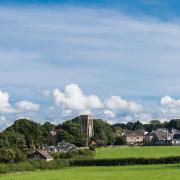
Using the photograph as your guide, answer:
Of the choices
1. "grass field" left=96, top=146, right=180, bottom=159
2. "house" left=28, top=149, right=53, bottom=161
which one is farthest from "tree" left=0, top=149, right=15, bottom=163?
"grass field" left=96, top=146, right=180, bottom=159

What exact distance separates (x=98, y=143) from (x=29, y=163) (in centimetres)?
9857

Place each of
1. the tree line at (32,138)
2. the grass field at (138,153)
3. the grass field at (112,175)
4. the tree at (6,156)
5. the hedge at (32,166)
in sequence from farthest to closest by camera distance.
→ the grass field at (138,153), the tree line at (32,138), the tree at (6,156), the hedge at (32,166), the grass field at (112,175)

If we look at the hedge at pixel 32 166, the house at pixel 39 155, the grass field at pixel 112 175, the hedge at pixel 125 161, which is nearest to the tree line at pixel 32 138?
the house at pixel 39 155

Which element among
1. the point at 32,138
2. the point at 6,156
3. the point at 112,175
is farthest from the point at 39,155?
the point at 112,175

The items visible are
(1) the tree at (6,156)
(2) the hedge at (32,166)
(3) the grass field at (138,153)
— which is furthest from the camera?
(3) the grass field at (138,153)

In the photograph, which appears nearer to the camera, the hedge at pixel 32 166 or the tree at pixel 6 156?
the hedge at pixel 32 166

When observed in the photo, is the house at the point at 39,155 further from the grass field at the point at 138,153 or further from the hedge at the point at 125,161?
the hedge at the point at 125,161

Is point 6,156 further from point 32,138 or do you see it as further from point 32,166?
point 32,138

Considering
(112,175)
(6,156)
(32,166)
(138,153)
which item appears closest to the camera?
(112,175)

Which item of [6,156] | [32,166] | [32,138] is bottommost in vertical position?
[32,166]

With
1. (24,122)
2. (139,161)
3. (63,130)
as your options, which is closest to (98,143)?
(63,130)

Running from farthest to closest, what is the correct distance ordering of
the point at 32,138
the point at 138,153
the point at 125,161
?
the point at 32,138
the point at 138,153
the point at 125,161

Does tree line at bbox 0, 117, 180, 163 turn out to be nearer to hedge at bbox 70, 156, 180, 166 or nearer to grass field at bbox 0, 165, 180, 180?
hedge at bbox 70, 156, 180, 166

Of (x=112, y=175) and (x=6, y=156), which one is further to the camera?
(x=6, y=156)
